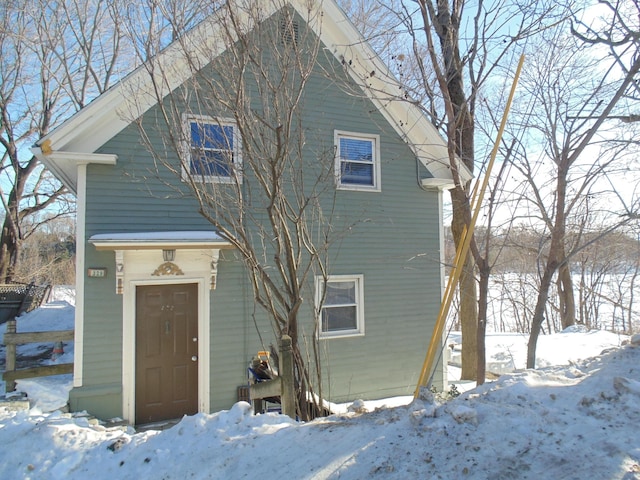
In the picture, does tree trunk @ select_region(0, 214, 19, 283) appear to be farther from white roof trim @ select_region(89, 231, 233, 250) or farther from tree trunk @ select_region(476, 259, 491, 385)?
tree trunk @ select_region(476, 259, 491, 385)

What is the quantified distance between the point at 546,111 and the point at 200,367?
7.06m

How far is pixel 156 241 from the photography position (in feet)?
21.7

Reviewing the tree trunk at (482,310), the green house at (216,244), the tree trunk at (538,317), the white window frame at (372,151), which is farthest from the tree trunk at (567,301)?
the tree trunk at (482,310)

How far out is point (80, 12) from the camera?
17.8 metres

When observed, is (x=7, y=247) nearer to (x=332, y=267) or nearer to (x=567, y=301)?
(x=332, y=267)

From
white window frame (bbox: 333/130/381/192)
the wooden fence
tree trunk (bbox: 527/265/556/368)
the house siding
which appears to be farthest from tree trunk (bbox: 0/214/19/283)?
tree trunk (bbox: 527/265/556/368)

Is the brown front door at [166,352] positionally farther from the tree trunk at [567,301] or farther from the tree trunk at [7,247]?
the tree trunk at [567,301]

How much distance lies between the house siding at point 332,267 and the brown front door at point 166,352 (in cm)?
34

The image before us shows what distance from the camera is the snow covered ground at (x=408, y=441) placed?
2336mm

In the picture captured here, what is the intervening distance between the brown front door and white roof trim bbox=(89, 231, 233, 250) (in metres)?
0.98

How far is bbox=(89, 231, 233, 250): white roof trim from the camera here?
6.46 metres

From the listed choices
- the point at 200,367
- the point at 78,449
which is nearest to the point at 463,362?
the point at 200,367

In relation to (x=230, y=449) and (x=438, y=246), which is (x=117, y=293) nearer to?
(x=230, y=449)

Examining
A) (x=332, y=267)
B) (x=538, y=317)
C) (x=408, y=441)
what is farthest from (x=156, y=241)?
(x=538, y=317)
